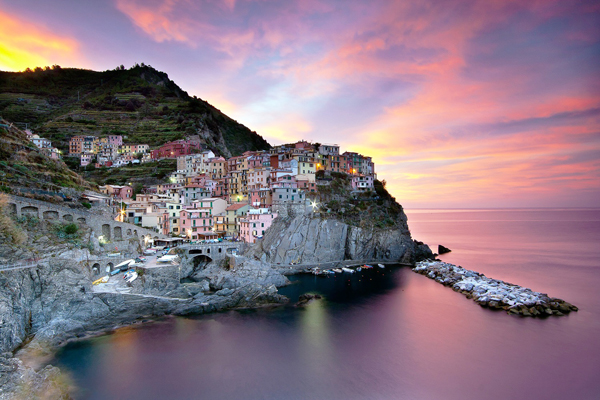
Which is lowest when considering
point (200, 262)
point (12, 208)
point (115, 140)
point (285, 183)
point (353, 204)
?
point (200, 262)

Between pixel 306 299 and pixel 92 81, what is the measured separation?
142825mm

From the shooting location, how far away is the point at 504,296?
99.2 ft

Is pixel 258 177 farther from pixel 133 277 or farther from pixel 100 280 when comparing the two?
pixel 100 280

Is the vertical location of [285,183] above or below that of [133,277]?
above

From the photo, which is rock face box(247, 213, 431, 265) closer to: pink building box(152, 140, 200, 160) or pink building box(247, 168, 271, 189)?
pink building box(247, 168, 271, 189)

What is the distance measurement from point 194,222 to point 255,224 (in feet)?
27.0

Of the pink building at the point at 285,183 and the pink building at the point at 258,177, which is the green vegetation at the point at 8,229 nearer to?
the pink building at the point at 285,183

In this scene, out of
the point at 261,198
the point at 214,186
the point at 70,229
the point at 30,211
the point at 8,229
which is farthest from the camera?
the point at 214,186

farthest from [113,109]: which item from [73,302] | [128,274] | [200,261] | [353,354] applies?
[353,354]

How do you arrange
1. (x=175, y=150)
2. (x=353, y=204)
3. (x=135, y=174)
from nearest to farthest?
(x=353, y=204) < (x=135, y=174) < (x=175, y=150)

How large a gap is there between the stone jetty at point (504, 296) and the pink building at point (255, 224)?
2227cm

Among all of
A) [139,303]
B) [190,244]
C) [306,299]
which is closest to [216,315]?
[139,303]

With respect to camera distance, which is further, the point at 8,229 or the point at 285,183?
the point at 285,183

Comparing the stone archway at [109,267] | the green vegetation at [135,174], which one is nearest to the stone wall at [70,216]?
the stone archway at [109,267]
